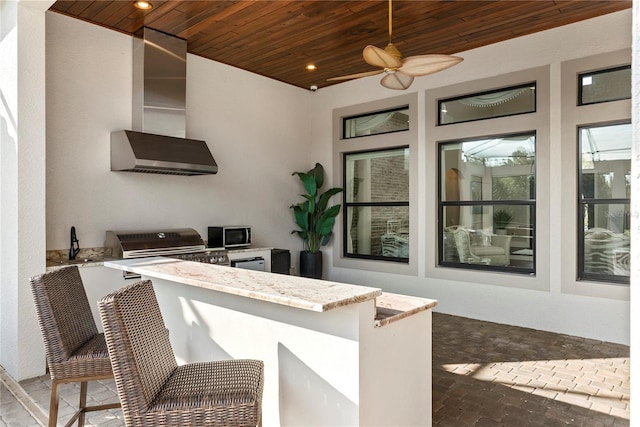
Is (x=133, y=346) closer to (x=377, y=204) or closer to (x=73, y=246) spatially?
(x=73, y=246)

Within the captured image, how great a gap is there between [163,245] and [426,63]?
125 inches

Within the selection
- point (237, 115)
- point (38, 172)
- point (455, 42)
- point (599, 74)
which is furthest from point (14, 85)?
point (599, 74)

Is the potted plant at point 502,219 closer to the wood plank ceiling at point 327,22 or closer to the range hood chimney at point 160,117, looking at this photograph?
the wood plank ceiling at point 327,22

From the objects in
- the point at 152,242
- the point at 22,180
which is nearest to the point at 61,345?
the point at 22,180

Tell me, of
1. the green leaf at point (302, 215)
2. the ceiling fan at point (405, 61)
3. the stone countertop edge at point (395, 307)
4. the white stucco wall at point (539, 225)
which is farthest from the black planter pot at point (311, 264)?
the stone countertop edge at point (395, 307)

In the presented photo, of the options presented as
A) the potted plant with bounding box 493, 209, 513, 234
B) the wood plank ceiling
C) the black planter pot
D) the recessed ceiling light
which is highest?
the wood plank ceiling

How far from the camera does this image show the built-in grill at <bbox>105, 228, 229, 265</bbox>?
164 inches

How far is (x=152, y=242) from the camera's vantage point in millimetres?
4344

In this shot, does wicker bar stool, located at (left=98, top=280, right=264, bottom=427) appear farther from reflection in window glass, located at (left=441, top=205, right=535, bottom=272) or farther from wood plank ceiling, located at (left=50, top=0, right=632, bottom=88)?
reflection in window glass, located at (left=441, top=205, right=535, bottom=272)

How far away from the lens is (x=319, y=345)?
6.22 ft

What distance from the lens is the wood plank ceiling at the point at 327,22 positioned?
4.00 meters

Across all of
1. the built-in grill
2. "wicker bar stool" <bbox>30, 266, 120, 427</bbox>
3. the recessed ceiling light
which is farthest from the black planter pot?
"wicker bar stool" <bbox>30, 266, 120, 427</bbox>

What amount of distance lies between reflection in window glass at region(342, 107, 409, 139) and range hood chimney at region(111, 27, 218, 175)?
2511 millimetres

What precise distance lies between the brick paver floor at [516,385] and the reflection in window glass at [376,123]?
3.01m
